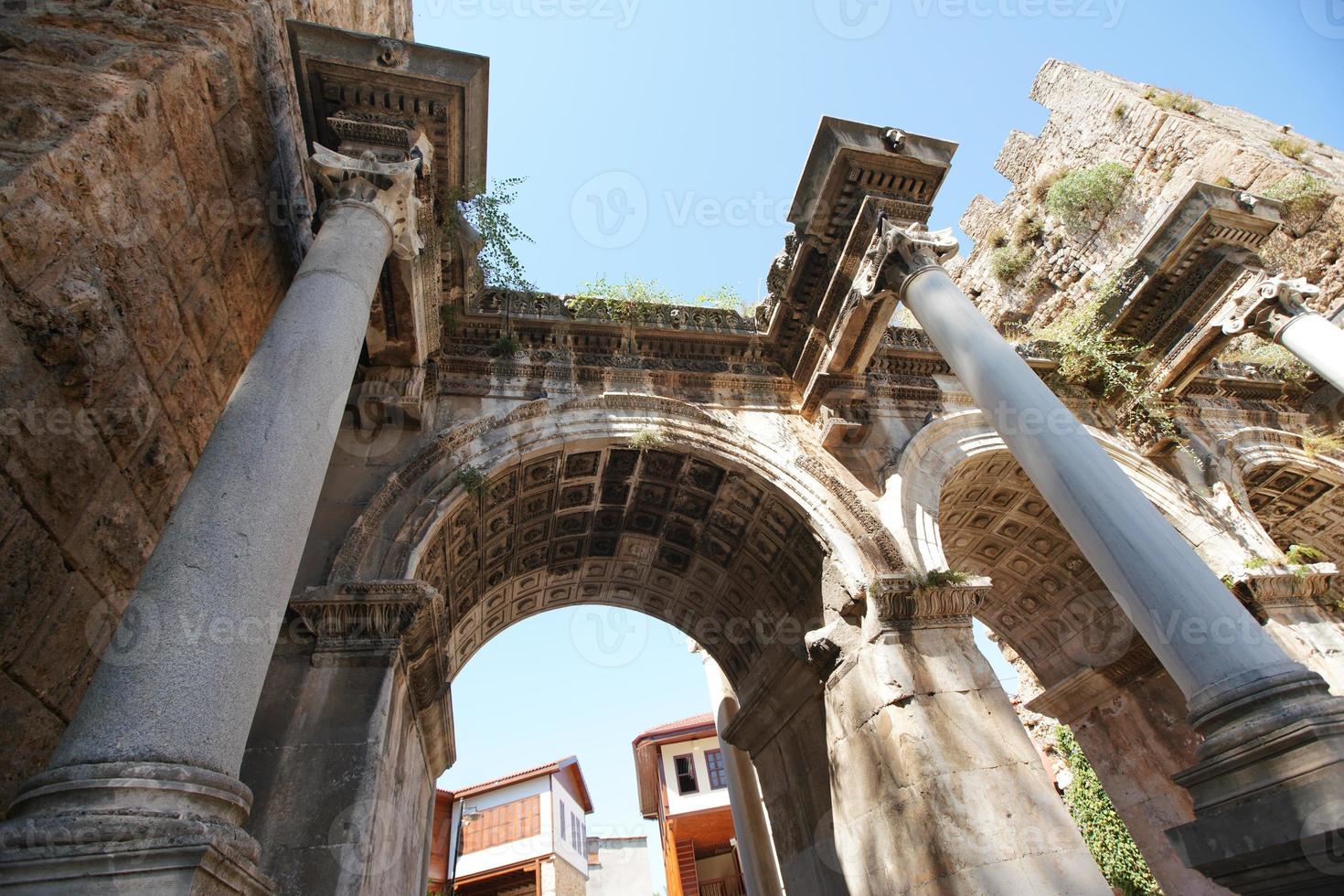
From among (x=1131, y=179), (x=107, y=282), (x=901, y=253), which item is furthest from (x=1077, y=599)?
(x=1131, y=179)

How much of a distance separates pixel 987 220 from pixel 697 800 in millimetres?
24317

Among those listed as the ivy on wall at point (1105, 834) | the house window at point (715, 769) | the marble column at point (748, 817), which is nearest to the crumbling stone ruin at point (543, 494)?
the marble column at point (748, 817)

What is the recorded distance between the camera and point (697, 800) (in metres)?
23.4

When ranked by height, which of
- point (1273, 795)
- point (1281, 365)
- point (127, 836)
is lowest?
point (1273, 795)

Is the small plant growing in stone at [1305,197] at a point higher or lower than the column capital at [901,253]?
higher

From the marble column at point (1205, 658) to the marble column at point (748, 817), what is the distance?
618 cm

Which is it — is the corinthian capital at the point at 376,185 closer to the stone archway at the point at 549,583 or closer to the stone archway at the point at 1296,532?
the stone archway at the point at 549,583

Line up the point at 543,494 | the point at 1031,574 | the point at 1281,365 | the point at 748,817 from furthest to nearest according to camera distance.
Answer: the point at 1281,365
the point at 748,817
the point at 1031,574
the point at 543,494

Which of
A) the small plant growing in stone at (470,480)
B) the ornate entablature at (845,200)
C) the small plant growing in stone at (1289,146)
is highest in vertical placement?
the small plant growing in stone at (1289,146)

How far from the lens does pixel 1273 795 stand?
362 centimetres

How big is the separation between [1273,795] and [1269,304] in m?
8.18

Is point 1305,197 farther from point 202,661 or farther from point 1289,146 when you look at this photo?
point 202,661

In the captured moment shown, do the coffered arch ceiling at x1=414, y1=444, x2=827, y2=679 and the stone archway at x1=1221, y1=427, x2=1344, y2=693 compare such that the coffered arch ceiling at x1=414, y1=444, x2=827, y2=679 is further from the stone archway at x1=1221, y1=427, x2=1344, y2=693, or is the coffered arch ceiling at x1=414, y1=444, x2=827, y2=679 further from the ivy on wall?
the ivy on wall

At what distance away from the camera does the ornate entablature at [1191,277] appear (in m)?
9.42
